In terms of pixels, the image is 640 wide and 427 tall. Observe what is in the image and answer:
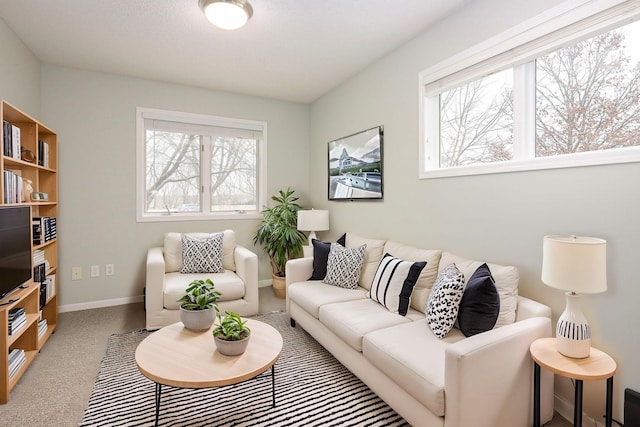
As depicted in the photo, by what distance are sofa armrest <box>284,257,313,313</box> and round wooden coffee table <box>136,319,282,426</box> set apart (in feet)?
3.40

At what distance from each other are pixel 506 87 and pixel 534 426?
2.04 meters

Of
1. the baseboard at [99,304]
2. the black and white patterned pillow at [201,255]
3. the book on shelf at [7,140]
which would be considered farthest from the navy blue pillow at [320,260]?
the book on shelf at [7,140]

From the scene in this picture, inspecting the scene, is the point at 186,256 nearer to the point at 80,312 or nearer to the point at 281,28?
the point at 80,312

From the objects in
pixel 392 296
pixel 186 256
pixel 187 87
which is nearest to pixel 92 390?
pixel 186 256

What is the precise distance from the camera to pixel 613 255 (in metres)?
1.67

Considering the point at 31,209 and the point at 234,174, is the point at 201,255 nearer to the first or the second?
the point at 234,174

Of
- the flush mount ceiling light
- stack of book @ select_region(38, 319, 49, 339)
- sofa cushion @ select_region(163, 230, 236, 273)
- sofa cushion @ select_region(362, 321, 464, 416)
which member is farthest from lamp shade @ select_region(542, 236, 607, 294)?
stack of book @ select_region(38, 319, 49, 339)

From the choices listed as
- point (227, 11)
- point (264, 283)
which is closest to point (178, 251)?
point (264, 283)

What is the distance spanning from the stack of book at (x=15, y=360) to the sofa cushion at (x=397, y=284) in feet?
7.90

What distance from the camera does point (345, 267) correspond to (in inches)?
116

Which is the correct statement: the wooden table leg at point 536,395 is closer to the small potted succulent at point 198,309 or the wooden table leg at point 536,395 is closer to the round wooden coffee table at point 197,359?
the round wooden coffee table at point 197,359

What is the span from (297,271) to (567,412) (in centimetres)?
218

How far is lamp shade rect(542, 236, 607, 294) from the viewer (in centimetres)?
145

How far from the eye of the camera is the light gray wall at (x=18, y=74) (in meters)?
2.60
